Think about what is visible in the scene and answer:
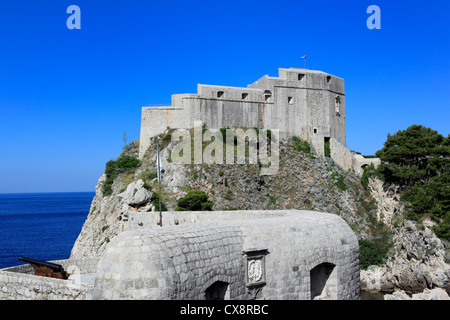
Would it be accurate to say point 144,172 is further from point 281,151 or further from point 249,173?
point 281,151

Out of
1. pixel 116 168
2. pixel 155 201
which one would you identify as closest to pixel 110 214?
pixel 155 201

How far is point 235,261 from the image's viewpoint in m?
9.97

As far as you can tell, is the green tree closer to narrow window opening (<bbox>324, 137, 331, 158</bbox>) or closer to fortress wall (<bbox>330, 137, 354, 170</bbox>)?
fortress wall (<bbox>330, 137, 354, 170</bbox>)

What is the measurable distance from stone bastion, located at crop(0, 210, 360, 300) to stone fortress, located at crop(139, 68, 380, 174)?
24.1m

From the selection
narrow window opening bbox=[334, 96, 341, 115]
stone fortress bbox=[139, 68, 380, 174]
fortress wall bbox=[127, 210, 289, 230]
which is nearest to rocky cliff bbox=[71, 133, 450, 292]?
stone fortress bbox=[139, 68, 380, 174]

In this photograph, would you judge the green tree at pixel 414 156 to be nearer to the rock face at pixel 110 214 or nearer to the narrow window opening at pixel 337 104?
the narrow window opening at pixel 337 104

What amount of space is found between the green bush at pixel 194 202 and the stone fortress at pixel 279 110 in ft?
27.4

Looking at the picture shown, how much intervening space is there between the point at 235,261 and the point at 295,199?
2679 cm

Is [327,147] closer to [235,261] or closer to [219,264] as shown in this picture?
[235,261]

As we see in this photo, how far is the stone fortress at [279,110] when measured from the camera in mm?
37312

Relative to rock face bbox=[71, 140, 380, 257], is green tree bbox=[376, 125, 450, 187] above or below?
above

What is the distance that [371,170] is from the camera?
39.8 m

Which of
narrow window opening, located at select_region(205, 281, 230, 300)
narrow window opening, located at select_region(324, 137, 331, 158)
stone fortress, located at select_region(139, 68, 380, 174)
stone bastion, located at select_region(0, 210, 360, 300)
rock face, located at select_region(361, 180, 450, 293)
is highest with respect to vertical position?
stone fortress, located at select_region(139, 68, 380, 174)

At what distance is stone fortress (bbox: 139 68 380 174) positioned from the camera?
37312 mm
